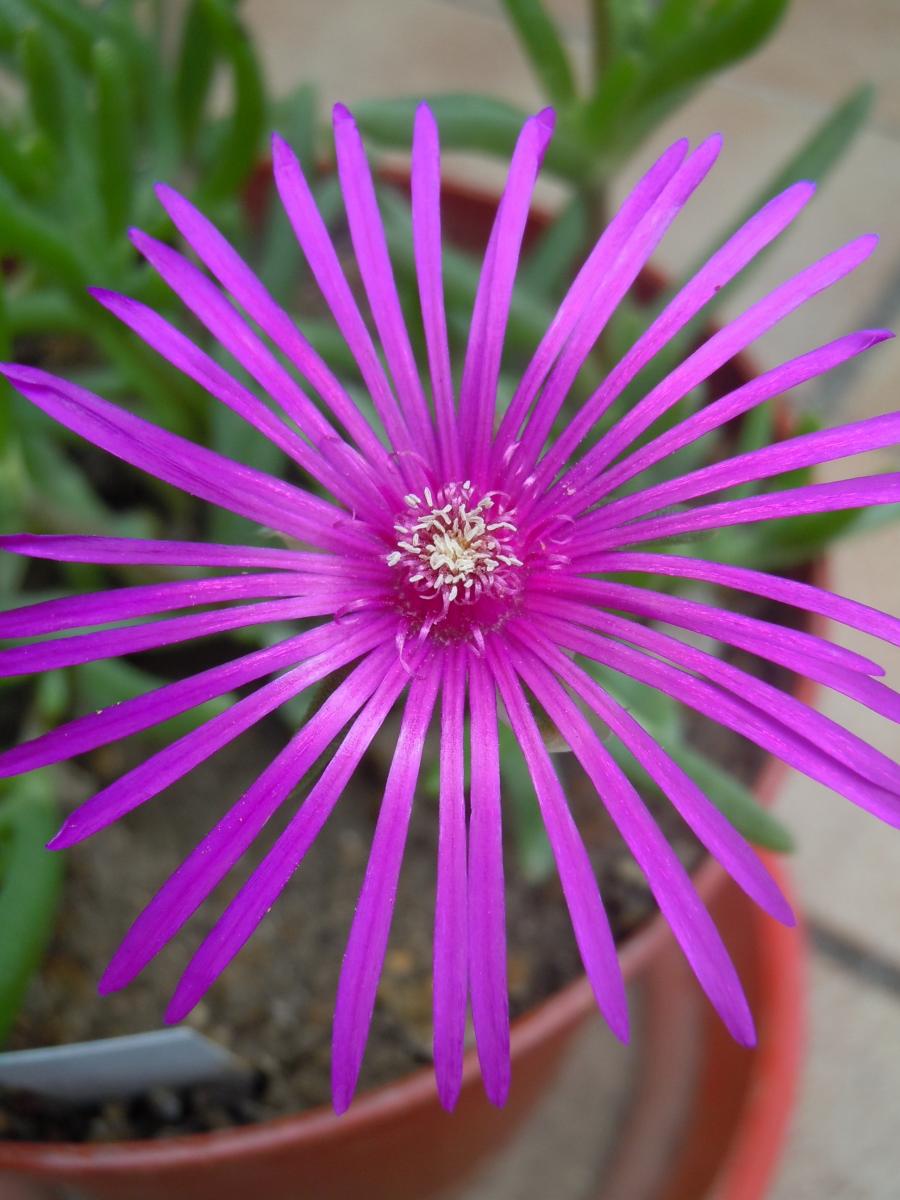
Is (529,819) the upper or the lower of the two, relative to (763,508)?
lower

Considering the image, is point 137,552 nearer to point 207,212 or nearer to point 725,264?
point 725,264

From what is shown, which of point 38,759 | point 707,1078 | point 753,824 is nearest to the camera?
point 38,759

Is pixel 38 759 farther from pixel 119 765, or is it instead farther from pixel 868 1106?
pixel 868 1106

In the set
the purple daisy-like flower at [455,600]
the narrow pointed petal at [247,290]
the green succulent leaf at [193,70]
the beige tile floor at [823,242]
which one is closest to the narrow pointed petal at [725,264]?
the purple daisy-like flower at [455,600]

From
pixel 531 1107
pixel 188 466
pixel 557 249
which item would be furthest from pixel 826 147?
pixel 531 1107

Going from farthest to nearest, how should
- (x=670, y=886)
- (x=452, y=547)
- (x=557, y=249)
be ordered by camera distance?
1. (x=557, y=249)
2. (x=452, y=547)
3. (x=670, y=886)

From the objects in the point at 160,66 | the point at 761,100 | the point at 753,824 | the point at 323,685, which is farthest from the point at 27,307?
the point at 761,100

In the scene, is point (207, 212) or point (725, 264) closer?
point (725, 264)
